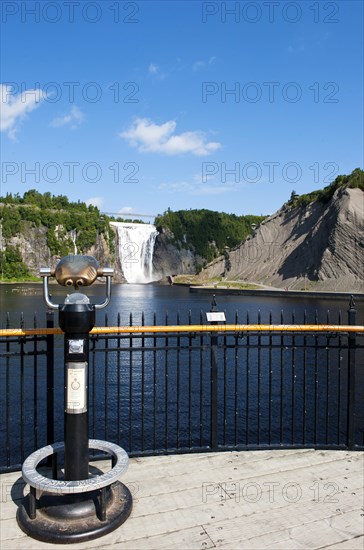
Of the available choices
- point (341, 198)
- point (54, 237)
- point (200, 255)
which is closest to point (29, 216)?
point (54, 237)

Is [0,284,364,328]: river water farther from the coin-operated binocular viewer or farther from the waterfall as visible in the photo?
the waterfall

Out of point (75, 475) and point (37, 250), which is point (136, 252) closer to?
point (37, 250)

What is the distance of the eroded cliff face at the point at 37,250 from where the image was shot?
152 metres

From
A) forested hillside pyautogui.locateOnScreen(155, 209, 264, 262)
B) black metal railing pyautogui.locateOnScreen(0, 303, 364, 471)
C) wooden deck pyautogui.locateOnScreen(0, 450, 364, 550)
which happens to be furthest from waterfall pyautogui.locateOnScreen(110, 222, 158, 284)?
wooden deck pyautogui.locateOnScreen(0, 450, 364, 550)

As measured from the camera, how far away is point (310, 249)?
7431 centimetres

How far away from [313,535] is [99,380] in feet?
43.3

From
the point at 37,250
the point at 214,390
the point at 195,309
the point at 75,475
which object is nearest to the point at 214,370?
the point at 214,390

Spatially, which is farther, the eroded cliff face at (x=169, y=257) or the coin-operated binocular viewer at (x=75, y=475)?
the eroded cliff face at (x=169, y=257)

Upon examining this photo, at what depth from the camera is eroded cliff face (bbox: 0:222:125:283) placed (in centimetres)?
15150

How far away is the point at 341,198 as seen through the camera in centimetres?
7144

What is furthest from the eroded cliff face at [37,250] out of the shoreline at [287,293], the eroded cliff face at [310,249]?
the shoreline at [287,293]

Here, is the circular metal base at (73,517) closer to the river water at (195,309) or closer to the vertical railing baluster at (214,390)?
the vertical railing baluster at (214,390)

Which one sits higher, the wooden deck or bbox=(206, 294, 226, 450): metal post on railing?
bbox=(206, 294, 226, 450): metal post on railing

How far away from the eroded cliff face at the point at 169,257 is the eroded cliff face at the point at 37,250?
14.0m
